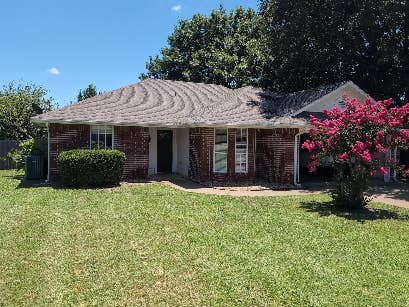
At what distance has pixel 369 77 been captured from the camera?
76.7 ft

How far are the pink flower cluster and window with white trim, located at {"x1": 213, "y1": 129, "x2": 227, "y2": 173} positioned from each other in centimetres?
562

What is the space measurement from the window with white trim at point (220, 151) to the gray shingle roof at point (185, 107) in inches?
25.6

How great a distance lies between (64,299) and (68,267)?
1190 millimetres

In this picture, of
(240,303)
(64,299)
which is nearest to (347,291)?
(240,303)

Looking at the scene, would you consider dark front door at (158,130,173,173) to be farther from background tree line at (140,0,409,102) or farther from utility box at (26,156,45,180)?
background tree line at (140,0,409,102)

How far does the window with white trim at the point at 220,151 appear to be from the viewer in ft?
57.8

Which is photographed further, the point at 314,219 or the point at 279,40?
the point at 279,40

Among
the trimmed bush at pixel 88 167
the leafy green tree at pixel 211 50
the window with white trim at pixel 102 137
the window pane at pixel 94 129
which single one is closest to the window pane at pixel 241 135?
A: the trimmed bush at pixel 88 167

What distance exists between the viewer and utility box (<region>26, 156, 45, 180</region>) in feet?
57.4

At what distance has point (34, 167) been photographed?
17578 mm

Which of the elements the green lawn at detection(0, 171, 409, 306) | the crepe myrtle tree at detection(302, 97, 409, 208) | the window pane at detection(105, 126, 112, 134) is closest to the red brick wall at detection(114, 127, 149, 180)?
the window pane at detection(105, 126, 112, 134)

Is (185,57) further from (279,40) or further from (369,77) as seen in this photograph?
(369,77)

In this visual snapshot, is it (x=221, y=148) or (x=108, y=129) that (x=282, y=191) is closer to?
(x=221, y=148)

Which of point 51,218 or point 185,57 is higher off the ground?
point 185,57
